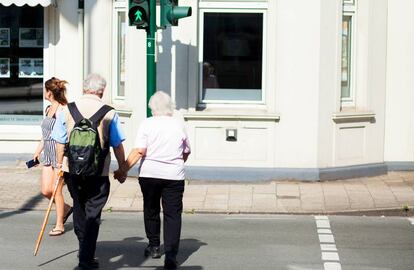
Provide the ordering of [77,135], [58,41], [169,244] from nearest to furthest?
1. [77,135]
2. [169,244]
3. [58,41]

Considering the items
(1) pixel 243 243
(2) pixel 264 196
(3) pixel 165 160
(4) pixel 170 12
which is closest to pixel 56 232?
(1) pixel 243 243

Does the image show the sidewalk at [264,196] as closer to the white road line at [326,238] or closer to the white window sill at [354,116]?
the white window sill at [354,116]

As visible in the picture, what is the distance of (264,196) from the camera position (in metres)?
13.4

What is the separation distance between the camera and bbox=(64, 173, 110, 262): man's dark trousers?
27.6 feet

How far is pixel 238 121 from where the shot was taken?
1453cm

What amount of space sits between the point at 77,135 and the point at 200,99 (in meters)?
6.76

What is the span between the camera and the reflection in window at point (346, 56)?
49.8ft

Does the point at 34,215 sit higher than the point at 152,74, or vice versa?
the point at 152,74

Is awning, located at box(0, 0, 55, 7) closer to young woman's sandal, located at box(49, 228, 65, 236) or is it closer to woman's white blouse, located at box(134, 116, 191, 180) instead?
young woman's sandal, located at box(49, 228, 65, 236)

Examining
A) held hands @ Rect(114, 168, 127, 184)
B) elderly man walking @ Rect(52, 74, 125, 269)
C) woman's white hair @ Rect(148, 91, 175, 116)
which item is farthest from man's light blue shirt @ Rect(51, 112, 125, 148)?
woman's white hair @ Rect(148, 91, 175, 116)

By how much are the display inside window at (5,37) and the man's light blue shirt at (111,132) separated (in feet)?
26.4

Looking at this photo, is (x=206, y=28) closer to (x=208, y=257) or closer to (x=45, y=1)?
(x=45, y=1)

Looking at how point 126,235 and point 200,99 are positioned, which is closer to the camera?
point 126,235

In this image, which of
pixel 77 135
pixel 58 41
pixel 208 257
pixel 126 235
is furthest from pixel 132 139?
pixel 77 135
